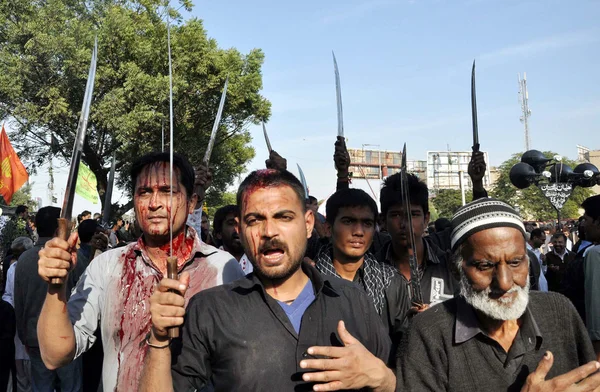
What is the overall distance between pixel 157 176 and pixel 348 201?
126 cm

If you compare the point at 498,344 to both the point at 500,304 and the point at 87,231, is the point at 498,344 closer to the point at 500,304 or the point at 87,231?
the point at 500,304

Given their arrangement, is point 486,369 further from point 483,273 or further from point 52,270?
point 52,270

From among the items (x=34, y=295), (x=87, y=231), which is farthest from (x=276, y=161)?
(x=87, y=231)

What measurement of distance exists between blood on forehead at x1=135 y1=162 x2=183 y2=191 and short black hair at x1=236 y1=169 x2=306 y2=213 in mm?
517

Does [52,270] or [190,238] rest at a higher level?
[190,238]

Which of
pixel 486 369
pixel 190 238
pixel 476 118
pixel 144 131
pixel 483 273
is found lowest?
pixel 486 369

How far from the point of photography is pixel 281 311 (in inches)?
74.1

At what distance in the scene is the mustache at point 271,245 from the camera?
6.42ft

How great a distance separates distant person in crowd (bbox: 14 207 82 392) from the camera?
4910mm

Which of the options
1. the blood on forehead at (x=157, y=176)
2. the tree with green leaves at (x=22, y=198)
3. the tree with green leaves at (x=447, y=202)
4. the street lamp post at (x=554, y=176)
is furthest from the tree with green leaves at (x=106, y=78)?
the tree with green leaves at (x=447, y=202)

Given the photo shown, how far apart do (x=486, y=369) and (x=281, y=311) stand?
0.69 meters

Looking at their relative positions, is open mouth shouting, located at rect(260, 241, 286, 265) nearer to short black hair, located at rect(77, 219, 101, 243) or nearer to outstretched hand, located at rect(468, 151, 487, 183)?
outstretched hand, located at rect(468, 151, 487, 183)

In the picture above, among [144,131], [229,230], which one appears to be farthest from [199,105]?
[229,230]

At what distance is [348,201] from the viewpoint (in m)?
3.41
